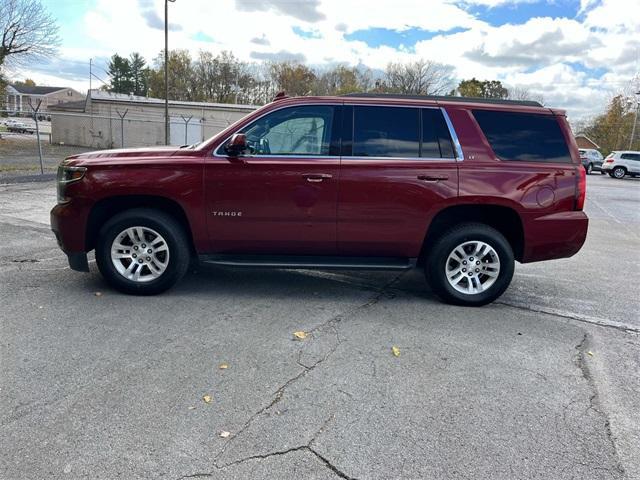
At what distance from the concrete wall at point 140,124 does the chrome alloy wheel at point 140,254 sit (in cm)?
2676

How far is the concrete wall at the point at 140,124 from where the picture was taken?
3097cm

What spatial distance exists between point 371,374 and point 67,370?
209 centimetres

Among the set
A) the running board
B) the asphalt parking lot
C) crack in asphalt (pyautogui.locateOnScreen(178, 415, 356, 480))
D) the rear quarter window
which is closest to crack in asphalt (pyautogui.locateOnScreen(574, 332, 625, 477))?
the asphalt parking lot

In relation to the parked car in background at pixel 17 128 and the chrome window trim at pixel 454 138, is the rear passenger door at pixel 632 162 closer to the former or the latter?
the chrome window trim at pixel 454 138

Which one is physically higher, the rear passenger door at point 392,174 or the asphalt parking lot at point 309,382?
the rear passenger door at point 392,174

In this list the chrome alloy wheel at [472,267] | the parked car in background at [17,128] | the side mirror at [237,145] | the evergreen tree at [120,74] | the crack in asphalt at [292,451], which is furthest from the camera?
the evergreen tree at [120,74]

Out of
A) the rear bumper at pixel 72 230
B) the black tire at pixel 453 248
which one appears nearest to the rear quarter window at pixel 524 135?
the black tire at pixel 453 248

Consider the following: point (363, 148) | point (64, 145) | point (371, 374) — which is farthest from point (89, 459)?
point (64, 145)

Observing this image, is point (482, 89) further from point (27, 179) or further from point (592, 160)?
point (27, 179)

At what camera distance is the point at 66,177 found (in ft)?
15.5

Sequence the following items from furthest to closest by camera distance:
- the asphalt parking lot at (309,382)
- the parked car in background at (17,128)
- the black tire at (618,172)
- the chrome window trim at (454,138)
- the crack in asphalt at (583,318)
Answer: the parked car in background at (17,128) < the black tire at (618,172) < the chrome window trim at (454,138) < the crack in asphalt at (583,318) < the asphalt parking lot at (309,382)

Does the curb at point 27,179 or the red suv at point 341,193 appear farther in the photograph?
the curb at point 27,179

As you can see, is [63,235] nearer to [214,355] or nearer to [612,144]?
[214,355]

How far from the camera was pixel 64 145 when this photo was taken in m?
33.0
